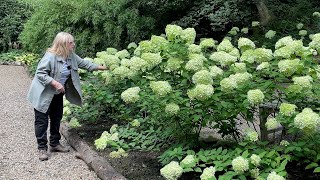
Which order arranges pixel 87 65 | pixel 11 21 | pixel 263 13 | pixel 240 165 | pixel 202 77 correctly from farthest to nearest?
pixel 11 21
pixel 263 13
pixel 87 65
pixel 202 77
pixel 240 165

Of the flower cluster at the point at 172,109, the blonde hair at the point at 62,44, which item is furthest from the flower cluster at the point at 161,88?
the blonde hair at the point at 62,44

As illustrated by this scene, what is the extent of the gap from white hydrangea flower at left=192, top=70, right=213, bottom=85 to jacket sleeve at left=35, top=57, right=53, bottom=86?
1.64 metres

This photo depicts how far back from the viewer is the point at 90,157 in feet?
14.9

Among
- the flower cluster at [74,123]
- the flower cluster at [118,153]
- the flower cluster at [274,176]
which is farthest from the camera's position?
the flower cluster at [74,123]

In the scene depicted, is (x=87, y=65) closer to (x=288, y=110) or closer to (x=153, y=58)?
(x=153, y=58)

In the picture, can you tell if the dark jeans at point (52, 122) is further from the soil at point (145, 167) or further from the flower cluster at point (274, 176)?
the flower cluster at point (274, 176)

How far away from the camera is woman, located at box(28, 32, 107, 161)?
181 inches

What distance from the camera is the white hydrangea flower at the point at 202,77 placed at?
11.5 ft

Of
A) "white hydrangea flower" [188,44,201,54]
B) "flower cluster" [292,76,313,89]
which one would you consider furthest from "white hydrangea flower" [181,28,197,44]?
"flower cluster" [292,76,313,89]

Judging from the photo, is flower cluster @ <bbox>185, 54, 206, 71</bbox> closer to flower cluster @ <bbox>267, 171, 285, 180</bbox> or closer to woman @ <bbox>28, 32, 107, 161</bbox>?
flower cluster @ <bbox>267, 171, 285, 180</bbox>

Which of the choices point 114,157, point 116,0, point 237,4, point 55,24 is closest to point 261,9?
point 237,4

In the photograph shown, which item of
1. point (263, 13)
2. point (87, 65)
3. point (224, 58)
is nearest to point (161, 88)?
point (224, 58)

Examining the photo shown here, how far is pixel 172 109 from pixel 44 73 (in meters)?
1.63

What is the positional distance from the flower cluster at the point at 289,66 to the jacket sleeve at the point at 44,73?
2.22 m
